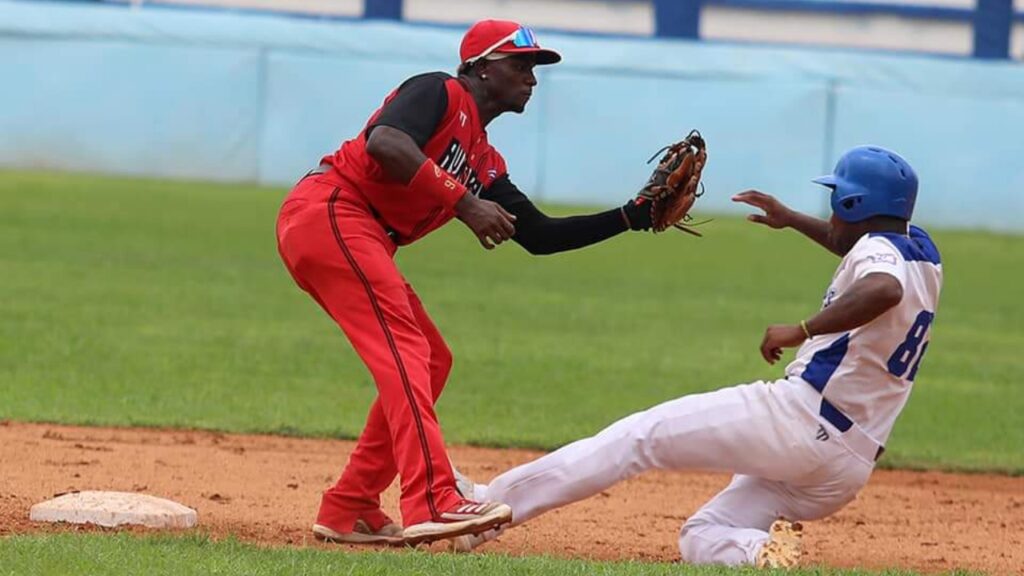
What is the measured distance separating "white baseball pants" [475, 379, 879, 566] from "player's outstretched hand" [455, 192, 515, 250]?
2.56ft

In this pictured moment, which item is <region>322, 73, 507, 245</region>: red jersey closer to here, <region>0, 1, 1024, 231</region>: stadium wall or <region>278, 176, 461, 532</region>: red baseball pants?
<region>278, 176, 461, 532</region>: red baseball pants

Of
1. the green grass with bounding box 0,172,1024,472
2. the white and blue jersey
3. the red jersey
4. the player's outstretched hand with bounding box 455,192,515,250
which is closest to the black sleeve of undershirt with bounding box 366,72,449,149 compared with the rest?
the red jersey

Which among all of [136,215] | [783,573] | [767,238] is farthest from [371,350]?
[767,238]

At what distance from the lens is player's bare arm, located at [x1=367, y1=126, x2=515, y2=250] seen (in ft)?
19.3

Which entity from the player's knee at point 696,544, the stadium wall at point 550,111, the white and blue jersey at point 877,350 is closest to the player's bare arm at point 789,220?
the white and blue jersey at point 877,350

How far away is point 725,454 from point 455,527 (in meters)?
0.92

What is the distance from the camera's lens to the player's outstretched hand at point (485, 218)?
5.90 meters

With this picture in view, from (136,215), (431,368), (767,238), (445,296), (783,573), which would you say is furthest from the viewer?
(767,238)

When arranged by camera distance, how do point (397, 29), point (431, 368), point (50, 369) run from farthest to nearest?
point (397, 29) → point (50, 369) → point (431, 368)

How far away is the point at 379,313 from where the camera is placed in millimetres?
6066

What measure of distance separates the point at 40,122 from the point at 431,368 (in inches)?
705

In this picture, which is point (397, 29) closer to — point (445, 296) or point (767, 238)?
point (767, 238)

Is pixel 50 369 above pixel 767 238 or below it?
above

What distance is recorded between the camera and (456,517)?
5859 millimetres
